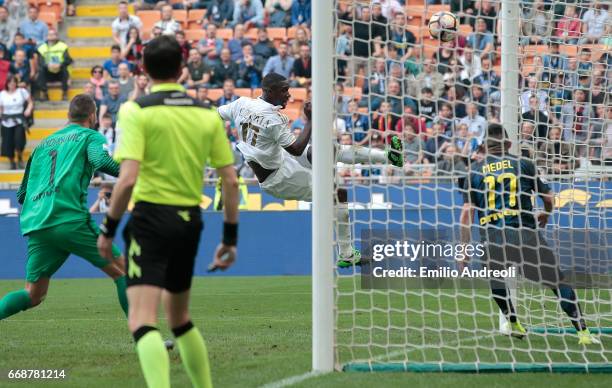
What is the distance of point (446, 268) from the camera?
13.9 m

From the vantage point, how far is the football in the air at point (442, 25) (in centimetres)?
940

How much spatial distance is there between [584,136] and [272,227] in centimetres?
875

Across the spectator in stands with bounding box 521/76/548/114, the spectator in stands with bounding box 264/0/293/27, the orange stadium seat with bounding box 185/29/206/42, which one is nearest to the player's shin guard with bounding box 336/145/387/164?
the spectator in stands with bounding box 521/76/548/114

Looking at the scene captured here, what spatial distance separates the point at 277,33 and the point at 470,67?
14352 mm

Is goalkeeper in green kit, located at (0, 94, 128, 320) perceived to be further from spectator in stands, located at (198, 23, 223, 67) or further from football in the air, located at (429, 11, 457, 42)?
spectator in stands, located at (198, 23, 223, 67)

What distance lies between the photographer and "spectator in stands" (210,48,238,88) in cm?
2312

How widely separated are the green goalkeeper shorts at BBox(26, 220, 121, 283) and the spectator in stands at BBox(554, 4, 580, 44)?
4931 mm

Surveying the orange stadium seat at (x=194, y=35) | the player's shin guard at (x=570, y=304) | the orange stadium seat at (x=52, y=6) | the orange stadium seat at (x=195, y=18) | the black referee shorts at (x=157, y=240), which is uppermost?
the black referee shorts at (x=157, y=240)

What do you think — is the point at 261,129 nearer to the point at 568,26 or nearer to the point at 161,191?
the point at 568,26

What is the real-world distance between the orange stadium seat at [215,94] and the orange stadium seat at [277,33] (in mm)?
2035

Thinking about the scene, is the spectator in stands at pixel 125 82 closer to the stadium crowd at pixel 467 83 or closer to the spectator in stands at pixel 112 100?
the spectator in stands at pixel 112 100

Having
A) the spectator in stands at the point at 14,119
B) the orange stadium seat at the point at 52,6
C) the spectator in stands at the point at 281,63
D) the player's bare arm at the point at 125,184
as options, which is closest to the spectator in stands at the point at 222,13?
the spectator in stands at the point at 281,63

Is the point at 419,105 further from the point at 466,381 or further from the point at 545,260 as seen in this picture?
the point at 466,381

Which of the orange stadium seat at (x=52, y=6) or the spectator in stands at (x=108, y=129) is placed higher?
the orange stadium seat at (x=52, y=6)
